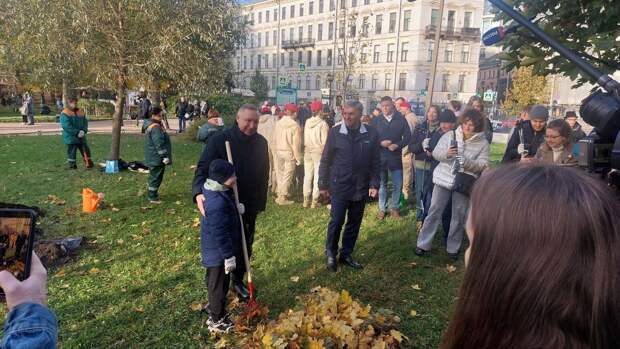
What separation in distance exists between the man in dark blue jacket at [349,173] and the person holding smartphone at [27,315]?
3.97 metres

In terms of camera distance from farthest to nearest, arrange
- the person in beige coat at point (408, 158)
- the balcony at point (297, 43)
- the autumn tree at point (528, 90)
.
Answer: the balcony at point (297, 43) < the autumn tree at point (528, 90) < the person in beige coat at point (408, 158)

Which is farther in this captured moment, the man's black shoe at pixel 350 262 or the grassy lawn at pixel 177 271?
the man's black shoe at pixel 350 262

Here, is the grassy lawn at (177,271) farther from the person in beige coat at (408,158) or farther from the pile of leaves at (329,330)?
the person in beige coat at (408,158)

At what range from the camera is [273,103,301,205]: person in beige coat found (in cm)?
810

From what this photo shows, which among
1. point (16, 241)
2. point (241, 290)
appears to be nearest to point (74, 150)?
point (241, 290)

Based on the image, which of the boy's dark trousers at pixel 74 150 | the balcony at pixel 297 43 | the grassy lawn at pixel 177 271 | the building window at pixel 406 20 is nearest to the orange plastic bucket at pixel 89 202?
the grassy lawn at pixel 177 271

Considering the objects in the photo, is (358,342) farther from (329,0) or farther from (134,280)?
(329,0)

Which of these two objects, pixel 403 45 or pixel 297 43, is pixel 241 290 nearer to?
pixel 403 45

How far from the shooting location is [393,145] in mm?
7281

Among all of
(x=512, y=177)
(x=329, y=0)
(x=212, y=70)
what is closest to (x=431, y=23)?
(x=329, y=0)

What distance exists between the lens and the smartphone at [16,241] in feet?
4.54

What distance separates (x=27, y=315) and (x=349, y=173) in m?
4.07

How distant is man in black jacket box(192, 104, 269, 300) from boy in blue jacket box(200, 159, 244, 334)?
1.78 ft

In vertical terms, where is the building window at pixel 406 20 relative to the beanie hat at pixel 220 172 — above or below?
above
